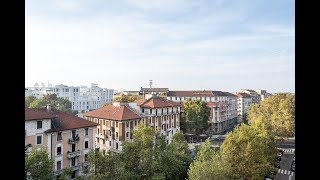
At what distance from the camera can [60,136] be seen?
36.4 feet

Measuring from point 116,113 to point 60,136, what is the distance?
5203 millimetres

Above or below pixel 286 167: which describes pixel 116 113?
above

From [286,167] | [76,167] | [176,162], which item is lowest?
[286,167]

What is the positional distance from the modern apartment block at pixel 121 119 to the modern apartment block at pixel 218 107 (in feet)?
33.3

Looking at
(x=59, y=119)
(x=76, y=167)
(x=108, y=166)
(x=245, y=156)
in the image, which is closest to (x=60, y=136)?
(x=59, y=119)

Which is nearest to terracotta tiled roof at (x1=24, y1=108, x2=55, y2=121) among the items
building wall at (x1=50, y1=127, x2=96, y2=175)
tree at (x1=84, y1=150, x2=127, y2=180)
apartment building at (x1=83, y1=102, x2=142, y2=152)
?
building wall at (x1=50, y1=127, x2=96, y2=175)

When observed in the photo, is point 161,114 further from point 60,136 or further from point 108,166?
point 108,166

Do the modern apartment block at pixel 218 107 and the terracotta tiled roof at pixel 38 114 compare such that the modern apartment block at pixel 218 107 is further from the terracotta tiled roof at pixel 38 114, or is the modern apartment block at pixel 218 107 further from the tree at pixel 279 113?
the terracotta tiled roof at pixel 38 114

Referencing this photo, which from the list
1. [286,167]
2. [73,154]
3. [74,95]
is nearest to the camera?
[73,154]
